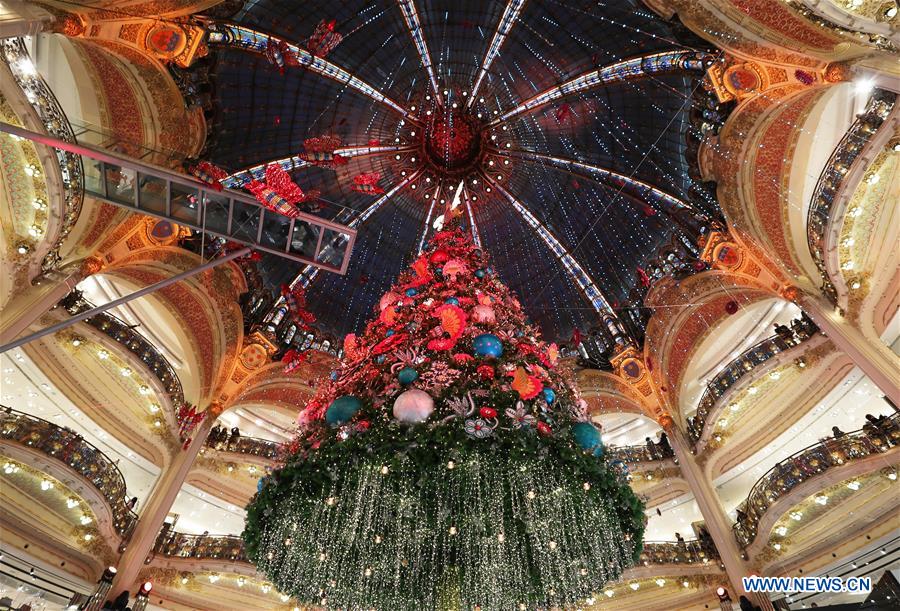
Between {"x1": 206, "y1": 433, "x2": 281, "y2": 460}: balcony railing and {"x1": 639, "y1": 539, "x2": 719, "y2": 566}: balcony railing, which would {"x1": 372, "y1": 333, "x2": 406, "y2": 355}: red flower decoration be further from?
{"x1": 639, "y1": 539, "x2": 719, "y2": 566}: balcony railing

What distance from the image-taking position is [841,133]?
10.9 m

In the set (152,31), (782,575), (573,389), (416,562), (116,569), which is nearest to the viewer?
(416,562)

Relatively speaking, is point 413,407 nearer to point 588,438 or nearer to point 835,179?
point 588,438

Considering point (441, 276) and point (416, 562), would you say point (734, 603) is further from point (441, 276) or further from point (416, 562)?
point (441, 276)

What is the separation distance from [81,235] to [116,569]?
7958 millimetres

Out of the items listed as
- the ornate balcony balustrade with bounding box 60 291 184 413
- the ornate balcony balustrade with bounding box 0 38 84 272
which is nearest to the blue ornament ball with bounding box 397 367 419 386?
the ornate balcony balustrade with bounding box 0 38 84 272

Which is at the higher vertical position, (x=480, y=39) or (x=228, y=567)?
(x=480, y=39)

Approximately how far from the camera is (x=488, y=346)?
5.88 m

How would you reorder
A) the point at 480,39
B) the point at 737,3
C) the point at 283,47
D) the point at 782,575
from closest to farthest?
the point at 737,3
the point at 782,575
the point at 283,47
the point at 480,39

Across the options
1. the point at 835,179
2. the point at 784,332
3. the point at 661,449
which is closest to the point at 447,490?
the point at 835,179

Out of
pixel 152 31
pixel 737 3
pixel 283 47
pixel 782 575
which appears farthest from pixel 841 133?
pixel 152 31

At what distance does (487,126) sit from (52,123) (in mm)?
11685

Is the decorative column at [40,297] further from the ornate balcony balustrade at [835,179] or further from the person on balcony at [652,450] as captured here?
the person on balcony at [652,450]

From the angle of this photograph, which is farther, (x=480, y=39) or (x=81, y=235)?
(x=480, y=39)
